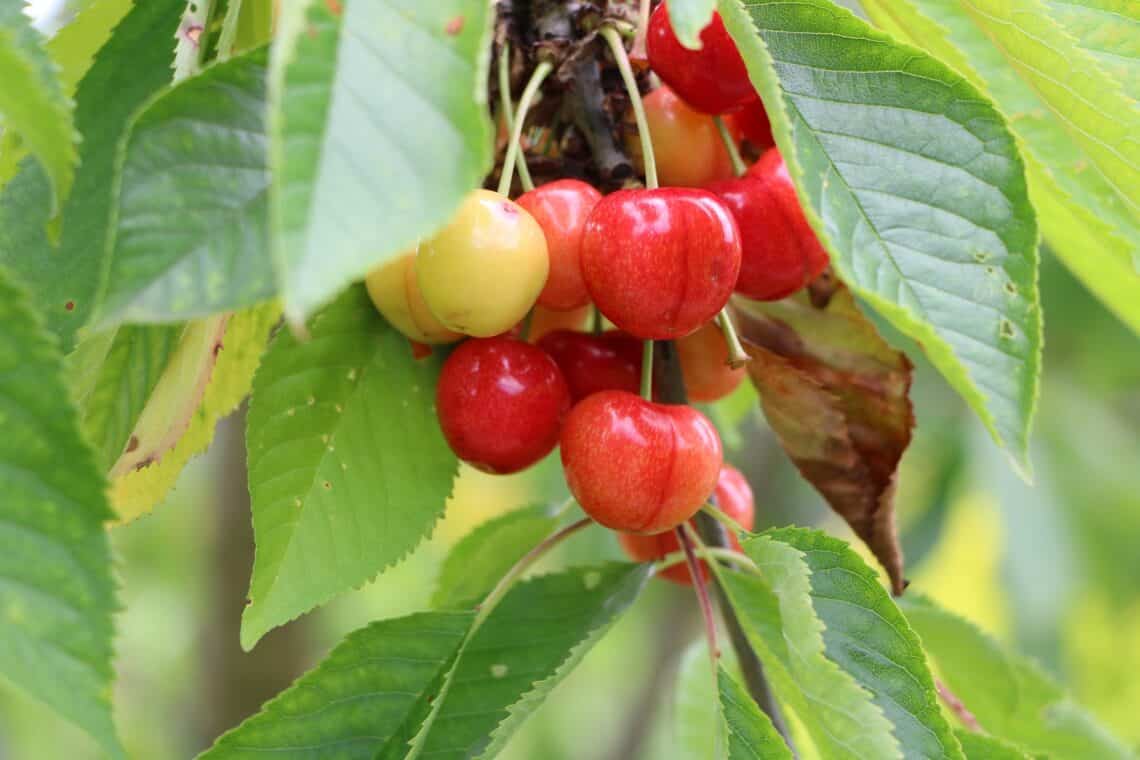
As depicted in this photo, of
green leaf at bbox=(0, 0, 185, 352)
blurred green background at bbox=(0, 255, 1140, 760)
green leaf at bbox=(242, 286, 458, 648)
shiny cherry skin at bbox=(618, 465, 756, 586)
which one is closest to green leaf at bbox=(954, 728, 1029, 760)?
shiny cherry skin at bbox=(618, 465, 756, 586)

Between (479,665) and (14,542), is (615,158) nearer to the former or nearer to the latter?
(479,665)

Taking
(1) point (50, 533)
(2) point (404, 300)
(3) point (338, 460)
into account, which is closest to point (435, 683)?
(3) point (338, 460)

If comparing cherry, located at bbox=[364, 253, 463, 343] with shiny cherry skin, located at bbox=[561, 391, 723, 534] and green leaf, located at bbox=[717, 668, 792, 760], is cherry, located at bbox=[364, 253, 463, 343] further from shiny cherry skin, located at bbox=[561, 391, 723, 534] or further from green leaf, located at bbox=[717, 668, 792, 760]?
green leaf, located at bbox=[717, 668, 792, 760]

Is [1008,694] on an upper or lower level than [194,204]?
lower

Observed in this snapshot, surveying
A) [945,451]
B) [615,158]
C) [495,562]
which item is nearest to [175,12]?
[615,158]

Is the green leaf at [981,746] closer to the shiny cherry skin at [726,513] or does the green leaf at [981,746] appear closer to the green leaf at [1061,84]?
the shiny cherry skin at [726,513]

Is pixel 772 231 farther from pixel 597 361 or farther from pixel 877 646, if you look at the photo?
pixel 877 646

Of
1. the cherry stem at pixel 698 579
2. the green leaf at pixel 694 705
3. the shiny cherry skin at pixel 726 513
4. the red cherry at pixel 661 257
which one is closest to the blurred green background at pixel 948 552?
the green leaf at pixel 694 705

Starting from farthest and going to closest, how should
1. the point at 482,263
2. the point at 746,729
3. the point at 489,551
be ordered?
the point at 489,551, the point at 746,729, the point at 482,263
